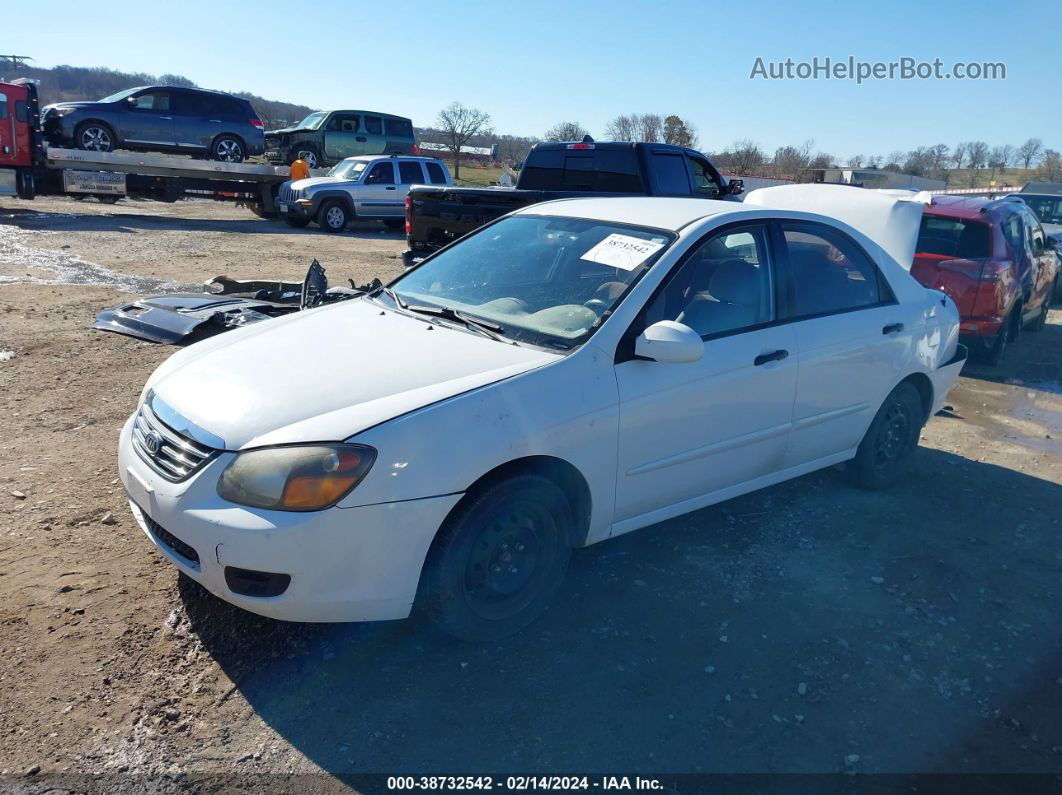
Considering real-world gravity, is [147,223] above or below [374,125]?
below

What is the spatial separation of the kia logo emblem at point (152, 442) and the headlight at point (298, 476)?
1.66ft

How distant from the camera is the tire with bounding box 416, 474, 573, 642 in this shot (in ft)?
9.73

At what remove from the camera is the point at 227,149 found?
67.5ft

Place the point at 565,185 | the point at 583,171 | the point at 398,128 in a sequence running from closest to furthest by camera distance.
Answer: the point at 583,171, the point at 565,185, the point at 398,128

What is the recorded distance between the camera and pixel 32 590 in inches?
135

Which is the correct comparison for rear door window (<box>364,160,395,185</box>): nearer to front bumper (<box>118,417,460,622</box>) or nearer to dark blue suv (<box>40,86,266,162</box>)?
dark blue suv (<box>40,86,266,162</box>)

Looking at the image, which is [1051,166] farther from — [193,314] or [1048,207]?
[193,314]

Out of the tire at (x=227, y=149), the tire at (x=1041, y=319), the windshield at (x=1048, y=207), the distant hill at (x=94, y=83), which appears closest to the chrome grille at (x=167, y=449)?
the tire at (x=1041, y=319)

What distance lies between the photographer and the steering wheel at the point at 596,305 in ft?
11.7

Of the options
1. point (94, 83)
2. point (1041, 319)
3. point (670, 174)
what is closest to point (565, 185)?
point (670, 174)

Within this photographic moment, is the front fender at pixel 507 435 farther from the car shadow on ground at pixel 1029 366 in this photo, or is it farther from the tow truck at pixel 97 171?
the tow truck at pixel 97 171

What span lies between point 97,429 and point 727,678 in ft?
13.9

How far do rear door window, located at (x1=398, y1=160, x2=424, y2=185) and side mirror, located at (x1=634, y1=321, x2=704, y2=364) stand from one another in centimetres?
1725

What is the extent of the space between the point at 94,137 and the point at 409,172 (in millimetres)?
7232
